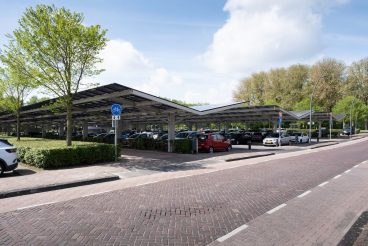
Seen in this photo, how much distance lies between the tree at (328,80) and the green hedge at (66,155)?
212ft

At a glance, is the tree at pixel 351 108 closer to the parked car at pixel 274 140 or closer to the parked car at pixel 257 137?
the parked car at pixel 257 137

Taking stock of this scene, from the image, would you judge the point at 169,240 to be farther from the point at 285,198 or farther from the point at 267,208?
the point at 285,198

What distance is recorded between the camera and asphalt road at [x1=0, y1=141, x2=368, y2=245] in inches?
220

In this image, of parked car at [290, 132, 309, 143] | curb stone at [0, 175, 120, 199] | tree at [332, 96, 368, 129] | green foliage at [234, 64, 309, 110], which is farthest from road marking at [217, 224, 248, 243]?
green foliage at [234, 64, 309, 110]

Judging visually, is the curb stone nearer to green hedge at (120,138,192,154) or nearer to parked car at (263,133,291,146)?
green hedge at (120,138,192,154)

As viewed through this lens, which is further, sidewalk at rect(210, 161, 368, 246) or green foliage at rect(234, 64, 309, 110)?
green foliage at rect(234, 64, 309, 110)

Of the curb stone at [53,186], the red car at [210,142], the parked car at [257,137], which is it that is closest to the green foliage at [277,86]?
the parked car at [257,137]

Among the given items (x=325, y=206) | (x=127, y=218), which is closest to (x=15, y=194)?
(x=127, y=218)

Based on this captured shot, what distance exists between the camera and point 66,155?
14.8m

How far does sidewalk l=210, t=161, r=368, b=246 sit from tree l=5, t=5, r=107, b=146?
13186 mm

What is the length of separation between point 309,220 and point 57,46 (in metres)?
14.7

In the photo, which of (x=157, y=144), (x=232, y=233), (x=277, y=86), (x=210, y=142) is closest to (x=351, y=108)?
(x=277, y=86)

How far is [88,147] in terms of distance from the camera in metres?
15.9

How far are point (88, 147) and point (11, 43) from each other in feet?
24.9
